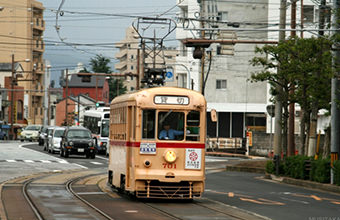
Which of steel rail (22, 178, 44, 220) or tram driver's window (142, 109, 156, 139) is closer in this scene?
steel rail (22, 178, 44, 220)

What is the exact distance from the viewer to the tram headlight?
1839 centimetres

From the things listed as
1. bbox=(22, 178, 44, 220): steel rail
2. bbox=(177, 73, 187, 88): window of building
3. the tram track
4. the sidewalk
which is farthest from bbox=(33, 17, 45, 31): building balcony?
the tram track

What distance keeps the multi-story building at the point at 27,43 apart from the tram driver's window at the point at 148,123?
76385 mm

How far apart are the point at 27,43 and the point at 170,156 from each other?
8754 cm

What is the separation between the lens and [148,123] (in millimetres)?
18594

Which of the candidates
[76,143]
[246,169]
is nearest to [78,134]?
[76,143]

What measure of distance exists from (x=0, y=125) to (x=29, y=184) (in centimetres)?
7268

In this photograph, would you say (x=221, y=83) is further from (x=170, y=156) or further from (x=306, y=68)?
(x=170, y=156)

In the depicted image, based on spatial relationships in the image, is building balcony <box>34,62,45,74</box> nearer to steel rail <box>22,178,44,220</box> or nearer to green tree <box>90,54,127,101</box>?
green tree <box>90,54,127,101</box>

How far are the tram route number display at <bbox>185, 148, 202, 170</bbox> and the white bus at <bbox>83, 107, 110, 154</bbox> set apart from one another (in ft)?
102

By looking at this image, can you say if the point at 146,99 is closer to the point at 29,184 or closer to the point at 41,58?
the point at 29,184

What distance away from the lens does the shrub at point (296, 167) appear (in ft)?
95.6

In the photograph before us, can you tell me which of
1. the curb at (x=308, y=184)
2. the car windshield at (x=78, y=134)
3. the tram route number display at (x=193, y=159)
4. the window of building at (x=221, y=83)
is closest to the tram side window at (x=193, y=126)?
the tram route number display at (x=193, y=159)

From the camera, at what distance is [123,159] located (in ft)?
65.0
